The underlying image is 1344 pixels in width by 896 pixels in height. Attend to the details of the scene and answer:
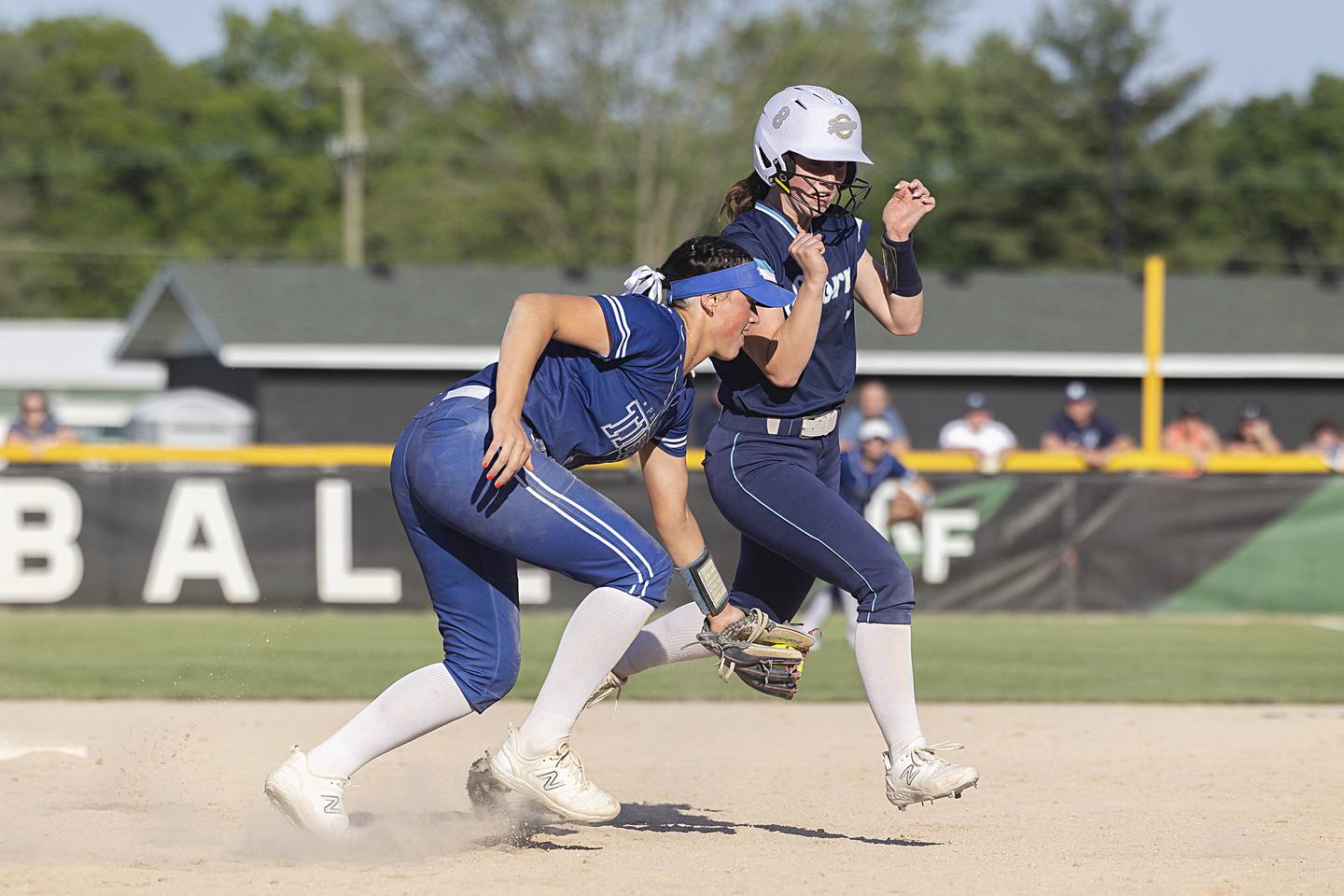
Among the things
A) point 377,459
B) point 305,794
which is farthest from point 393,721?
point 377,459

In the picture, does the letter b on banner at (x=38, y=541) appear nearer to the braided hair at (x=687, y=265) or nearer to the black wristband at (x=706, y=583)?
the black wristband at (x=706, y=583)

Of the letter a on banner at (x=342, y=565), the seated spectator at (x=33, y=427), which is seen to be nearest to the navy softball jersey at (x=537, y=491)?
the letter a on banner at (x=342, y=565)

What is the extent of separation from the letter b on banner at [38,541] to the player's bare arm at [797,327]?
1023 cm

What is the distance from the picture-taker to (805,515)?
551cm

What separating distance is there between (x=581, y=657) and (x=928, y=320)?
2058 centimetres

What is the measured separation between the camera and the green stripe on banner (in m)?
15.1

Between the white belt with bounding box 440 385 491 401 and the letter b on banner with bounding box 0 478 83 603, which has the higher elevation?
the white belt with bounding box 440 385 491 401

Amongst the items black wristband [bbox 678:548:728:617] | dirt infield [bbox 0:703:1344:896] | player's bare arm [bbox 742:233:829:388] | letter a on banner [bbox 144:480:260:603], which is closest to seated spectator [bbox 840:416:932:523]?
dirt infield [bbox 0:703:1344:896]

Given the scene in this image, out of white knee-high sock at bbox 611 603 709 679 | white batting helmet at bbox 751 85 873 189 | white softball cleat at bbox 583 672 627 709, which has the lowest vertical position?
white softball cleat at bbox 583 672 627 709

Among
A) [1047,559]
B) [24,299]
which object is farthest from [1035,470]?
[24,299]

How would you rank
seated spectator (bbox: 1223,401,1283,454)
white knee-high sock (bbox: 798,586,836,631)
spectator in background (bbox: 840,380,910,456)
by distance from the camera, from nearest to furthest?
white knee-high sock (bbox: 798,586,836,631), spectator in background (bbox: 840,380,910,456), seated spectator (bbox: 1223,401,1283,454)

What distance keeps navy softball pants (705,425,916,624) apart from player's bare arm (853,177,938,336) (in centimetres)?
52

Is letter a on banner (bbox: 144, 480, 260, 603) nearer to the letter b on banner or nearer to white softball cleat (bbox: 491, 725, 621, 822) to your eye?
the letter b on banner

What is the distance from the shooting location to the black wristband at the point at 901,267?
588 centimetres
